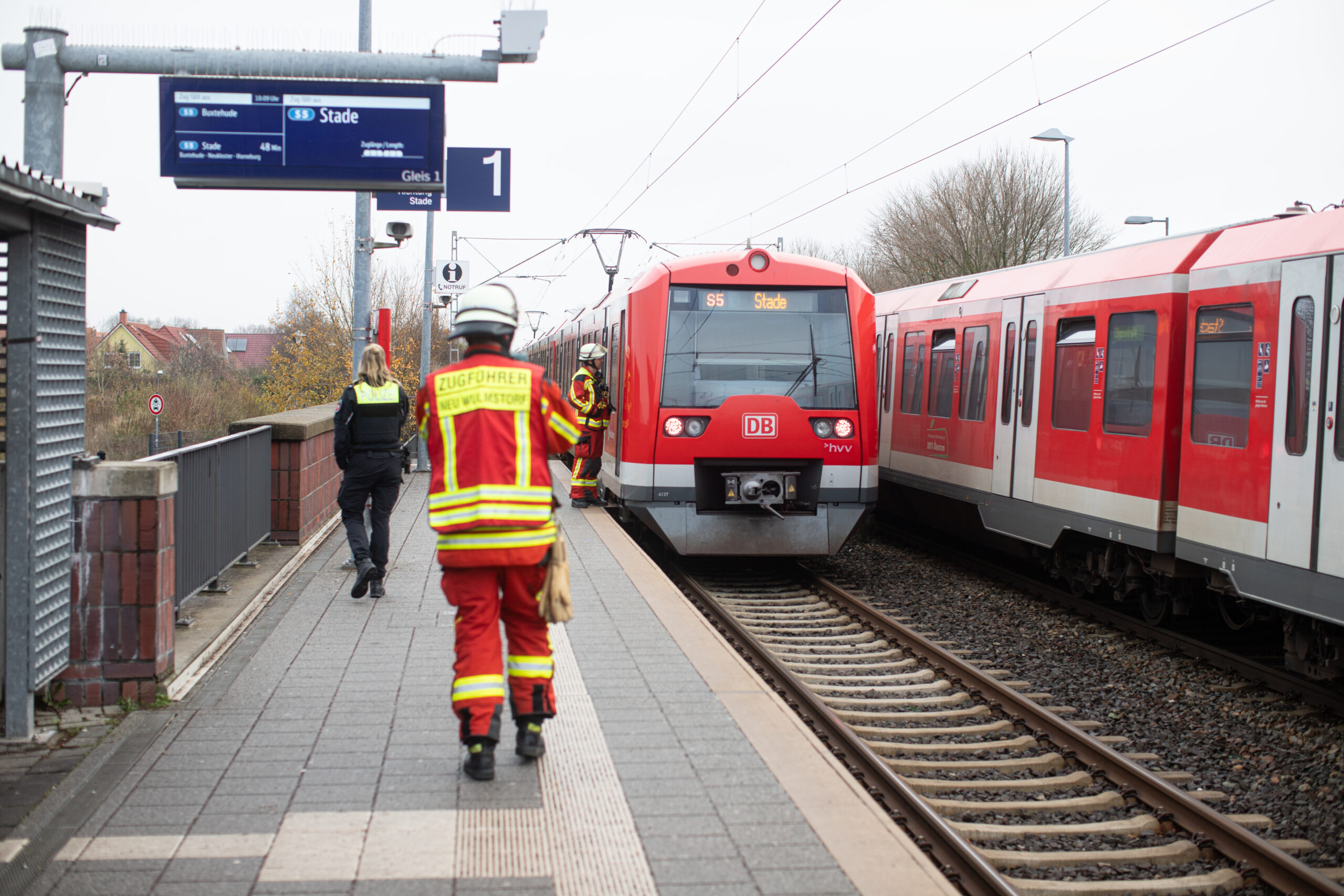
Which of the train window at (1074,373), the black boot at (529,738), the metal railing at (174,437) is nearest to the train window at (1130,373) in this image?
the train window at (1074,373)

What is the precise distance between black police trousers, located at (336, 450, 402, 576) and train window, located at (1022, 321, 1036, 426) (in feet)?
19.1

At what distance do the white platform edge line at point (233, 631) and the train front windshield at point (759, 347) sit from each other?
3505mm

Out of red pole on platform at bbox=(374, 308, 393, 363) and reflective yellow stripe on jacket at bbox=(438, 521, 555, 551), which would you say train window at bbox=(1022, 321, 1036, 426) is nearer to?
red pole on platform at bbox=(374, 308, 393, 363)

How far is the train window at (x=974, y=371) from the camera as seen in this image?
37.8ft

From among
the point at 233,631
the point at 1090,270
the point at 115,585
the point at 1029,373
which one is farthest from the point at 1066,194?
the point at 115,585

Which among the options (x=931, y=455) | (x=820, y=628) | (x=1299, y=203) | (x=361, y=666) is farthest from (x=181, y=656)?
(x=931, y=455)

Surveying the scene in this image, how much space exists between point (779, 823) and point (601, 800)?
67 centimetres

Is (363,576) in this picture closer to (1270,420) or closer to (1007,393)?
(1270,420)

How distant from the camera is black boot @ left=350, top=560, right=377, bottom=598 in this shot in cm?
785

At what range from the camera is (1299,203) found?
830 cm

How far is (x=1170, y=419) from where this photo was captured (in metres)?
8.40

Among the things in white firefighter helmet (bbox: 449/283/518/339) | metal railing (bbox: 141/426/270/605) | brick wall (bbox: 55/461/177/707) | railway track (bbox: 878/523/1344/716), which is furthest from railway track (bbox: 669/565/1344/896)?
metal railing (bbox: 141/426/270/605)

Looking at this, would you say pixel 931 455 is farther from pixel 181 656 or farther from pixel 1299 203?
pixel 181 656

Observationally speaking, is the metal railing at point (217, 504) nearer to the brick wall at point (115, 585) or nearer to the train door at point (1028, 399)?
the brick wall at point (115, 585)
